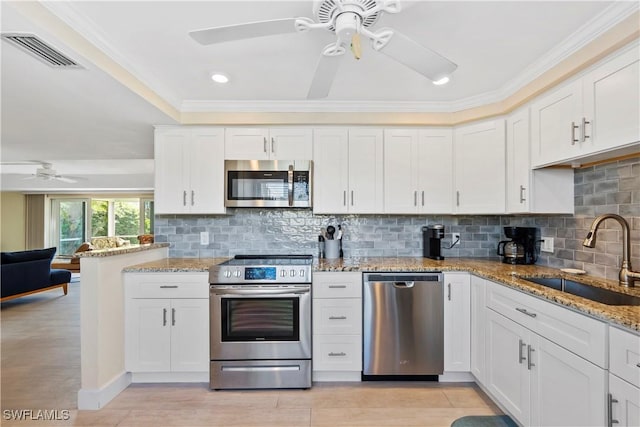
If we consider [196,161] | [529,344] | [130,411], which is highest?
[196,161]

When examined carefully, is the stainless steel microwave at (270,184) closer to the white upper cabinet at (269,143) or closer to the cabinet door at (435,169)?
the white upper cabinet at (269,143)

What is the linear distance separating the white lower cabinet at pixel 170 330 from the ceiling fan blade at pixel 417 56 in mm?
2043

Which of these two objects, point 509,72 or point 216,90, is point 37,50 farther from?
point 509,72

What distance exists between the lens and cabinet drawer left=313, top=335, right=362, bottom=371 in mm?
2508

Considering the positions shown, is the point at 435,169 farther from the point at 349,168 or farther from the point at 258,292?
the point at 258,292

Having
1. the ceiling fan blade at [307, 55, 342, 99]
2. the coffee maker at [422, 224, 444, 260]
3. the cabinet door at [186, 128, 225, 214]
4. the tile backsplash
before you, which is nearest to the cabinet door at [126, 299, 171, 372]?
the tile backsplash

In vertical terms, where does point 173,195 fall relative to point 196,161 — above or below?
below

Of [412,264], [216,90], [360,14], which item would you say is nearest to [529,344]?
[412,264]

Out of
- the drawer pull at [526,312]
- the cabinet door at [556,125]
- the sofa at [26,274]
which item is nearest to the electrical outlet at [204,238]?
the drawer pull at [526,312]

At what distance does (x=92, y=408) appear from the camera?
2.20 metres

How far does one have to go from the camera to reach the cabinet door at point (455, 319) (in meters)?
2.51

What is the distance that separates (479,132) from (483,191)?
52 centimetres

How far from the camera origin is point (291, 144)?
2.97m

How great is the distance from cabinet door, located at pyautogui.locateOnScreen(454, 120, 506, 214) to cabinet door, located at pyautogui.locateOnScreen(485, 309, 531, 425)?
0.99 metres
